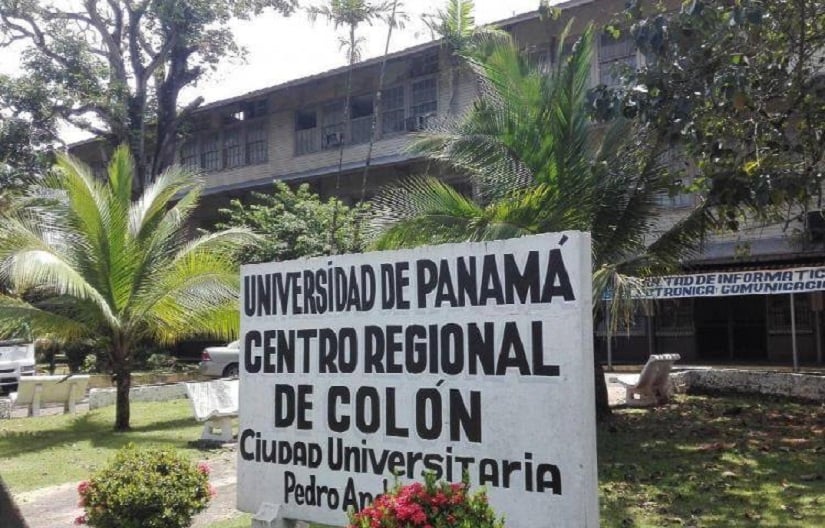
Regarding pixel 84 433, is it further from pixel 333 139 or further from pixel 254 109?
pixel 254 109

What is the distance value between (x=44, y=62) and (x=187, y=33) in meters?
4.71

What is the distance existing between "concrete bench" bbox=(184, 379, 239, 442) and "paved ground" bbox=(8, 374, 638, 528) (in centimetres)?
146

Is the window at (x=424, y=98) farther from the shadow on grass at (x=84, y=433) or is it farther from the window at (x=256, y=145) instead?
the shadow on grass at (x=84, y=433)

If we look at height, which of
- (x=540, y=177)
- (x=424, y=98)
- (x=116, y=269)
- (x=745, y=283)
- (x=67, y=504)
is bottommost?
(x=67, y=504)

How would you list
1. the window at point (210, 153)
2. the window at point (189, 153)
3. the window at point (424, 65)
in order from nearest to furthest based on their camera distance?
1. the window at point (424, 65)
2. the window at point (210, 153)
3. the window at point (189, 153)

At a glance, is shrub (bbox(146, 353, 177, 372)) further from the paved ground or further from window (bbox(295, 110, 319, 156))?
the paved ground

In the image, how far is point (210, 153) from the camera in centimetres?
3098

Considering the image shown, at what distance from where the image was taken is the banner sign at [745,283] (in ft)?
51.0

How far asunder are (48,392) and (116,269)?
4.30m

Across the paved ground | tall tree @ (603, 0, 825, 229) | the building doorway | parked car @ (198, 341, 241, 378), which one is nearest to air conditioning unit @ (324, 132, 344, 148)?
parked car @ (198, 341, 241, 378)

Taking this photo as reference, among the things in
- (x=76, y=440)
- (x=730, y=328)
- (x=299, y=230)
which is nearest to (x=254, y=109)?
(x=299, y=230)


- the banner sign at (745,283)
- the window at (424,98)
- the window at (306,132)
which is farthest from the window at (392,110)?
the banner sign at (745,283)

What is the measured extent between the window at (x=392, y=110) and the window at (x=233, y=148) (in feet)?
20.8

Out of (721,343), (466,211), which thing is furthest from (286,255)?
(721,343)
